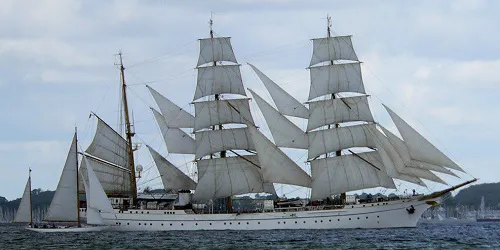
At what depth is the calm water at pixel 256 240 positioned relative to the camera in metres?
81.1

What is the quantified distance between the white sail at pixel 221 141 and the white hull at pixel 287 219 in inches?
272

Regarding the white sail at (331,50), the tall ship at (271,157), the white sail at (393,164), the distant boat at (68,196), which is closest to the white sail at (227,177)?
the tall ship at (271,157)

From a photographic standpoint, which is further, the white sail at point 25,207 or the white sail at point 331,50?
the white sail at point 25,207

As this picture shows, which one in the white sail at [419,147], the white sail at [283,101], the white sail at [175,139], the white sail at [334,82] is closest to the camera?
the white sail at [419,147]

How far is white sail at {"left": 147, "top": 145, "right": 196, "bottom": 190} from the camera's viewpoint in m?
→ 110

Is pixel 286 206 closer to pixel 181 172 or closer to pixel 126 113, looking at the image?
pixel 181 172

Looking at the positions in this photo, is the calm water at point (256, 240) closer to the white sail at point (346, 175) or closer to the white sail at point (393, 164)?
the white sail at point (393, 164)

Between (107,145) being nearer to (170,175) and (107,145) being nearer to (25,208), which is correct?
(170,175)

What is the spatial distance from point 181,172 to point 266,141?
432 inches

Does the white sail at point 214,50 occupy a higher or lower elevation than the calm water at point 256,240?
higher

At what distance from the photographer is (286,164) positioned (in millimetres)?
106438

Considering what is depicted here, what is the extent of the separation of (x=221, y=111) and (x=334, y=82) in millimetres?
12261

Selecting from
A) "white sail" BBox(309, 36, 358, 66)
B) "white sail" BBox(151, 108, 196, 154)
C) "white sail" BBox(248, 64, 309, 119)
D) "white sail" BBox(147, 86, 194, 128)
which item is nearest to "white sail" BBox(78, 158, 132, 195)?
"white sail" BBox(151, 108, 196, 154)

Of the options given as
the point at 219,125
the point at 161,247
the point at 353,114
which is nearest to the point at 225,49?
the point at 219,125
